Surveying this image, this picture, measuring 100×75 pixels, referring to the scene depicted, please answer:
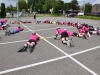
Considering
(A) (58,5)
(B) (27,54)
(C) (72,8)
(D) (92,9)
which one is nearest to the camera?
(B) (27,54)

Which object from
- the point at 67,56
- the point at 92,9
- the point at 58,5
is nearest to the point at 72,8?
the point at 92,9

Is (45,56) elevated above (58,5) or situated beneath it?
situated beneath

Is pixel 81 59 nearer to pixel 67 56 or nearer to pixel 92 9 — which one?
pixel 67 56

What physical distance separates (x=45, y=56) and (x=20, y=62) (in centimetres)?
137

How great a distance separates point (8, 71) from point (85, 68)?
3.01 meters

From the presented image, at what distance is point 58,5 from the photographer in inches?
2371

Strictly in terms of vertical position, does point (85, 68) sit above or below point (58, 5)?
below

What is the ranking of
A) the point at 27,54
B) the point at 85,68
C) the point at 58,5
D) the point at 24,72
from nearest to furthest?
the point at 24,72 < the point at 85,68 < the point at 27,54 < the point at 58,5

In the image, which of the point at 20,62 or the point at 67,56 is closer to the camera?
the point at 20,62

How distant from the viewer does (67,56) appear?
268 inches

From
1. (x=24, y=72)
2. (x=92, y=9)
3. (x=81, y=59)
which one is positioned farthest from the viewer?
(x=92, y=9)

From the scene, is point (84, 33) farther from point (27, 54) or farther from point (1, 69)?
point (1, 69)

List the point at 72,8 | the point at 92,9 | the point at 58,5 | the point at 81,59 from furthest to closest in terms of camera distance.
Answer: the point at 72,8
the point at 92,9
the point at 58,5
the point at 81,59

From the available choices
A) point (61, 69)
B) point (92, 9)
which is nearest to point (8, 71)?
point (61, 69)
